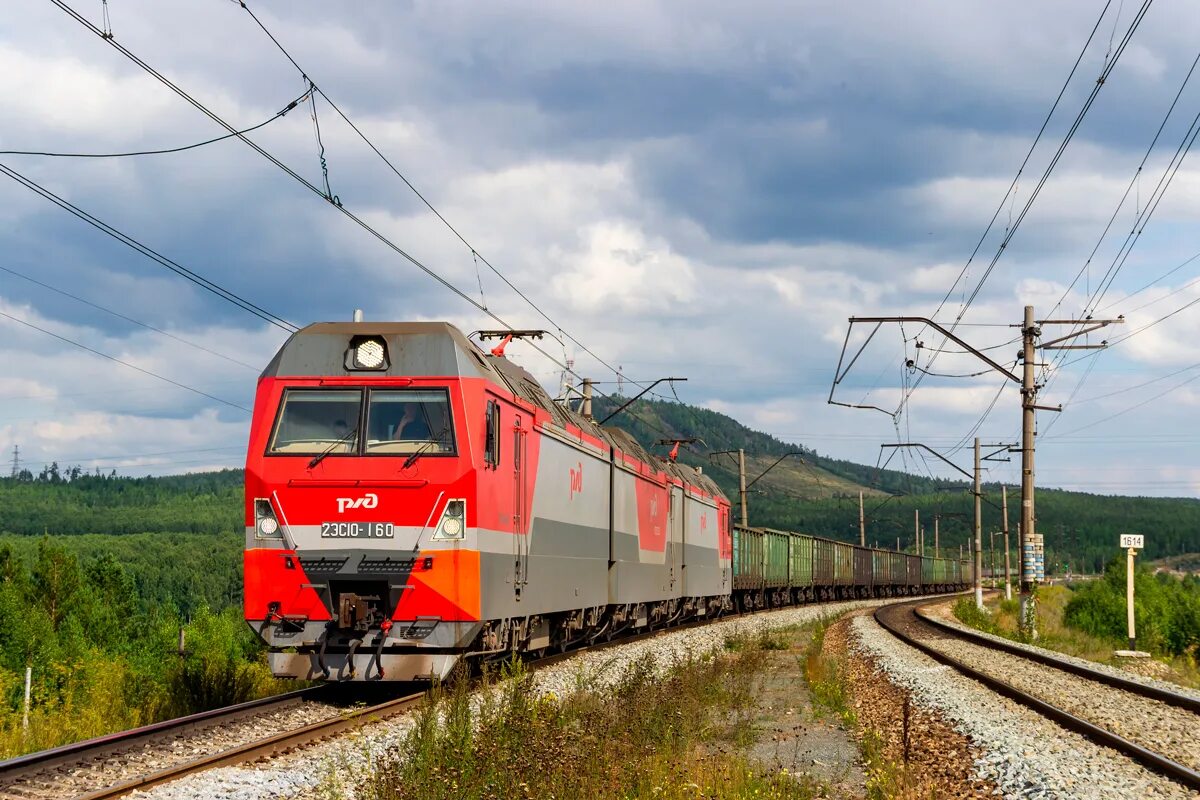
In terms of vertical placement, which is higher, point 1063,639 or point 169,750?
point 169,750

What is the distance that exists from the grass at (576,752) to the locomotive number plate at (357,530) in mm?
1874

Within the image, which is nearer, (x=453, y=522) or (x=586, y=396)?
(x=453, y=522)

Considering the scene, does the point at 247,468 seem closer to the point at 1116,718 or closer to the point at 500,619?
the point at 500,619

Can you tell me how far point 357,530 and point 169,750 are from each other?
3370mm

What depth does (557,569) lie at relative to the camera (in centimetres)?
1703

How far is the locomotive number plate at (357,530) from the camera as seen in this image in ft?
42.6

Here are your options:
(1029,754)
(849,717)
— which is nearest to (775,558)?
(849,717)

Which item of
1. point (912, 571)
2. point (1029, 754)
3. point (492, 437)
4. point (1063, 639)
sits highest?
point (492, 437)

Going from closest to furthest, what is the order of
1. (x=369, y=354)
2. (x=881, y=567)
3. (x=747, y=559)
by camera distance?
(x=369, y=354), (x=747, y=559), (x=881, y=567)

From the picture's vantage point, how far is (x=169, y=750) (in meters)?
10.2

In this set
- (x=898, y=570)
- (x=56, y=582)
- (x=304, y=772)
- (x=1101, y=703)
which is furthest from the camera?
(x=898, y=570)

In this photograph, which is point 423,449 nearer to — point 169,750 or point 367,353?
point 367,353

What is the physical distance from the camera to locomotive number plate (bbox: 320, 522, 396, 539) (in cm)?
1298

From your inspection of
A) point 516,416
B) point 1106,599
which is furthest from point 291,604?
point 1106,599
